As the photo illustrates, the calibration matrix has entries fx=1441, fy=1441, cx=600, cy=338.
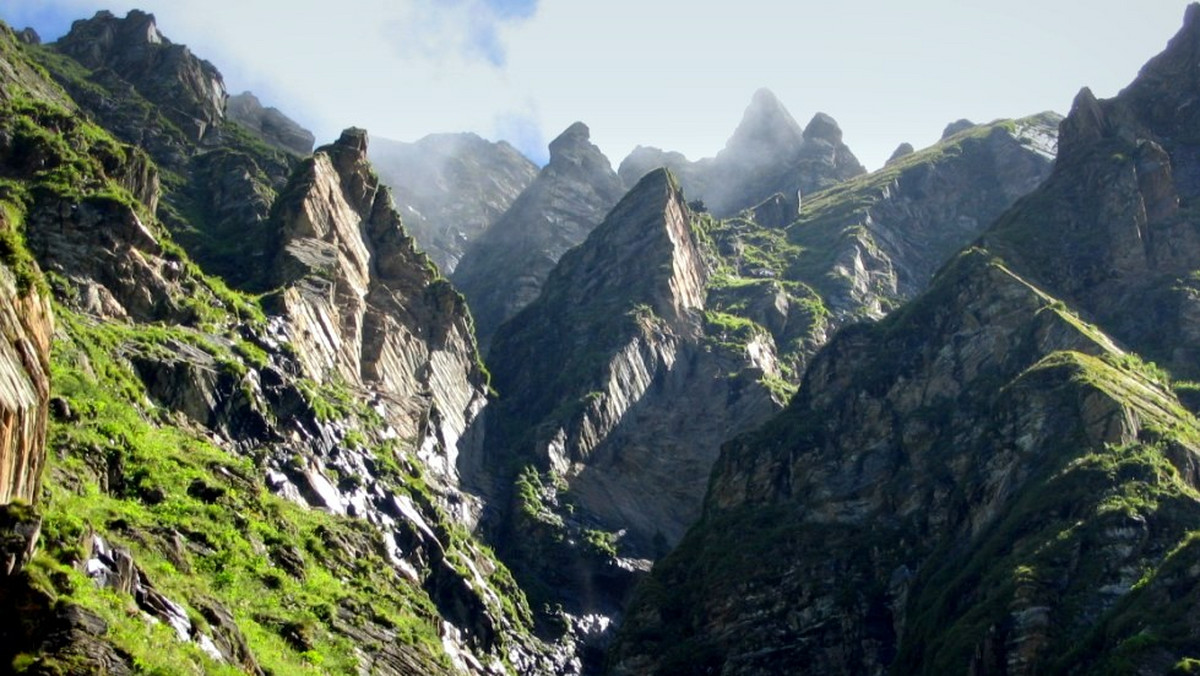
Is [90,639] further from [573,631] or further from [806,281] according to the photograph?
[806,281]

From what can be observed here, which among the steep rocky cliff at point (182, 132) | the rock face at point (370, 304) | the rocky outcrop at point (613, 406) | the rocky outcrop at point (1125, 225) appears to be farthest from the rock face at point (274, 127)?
the rocky outcrop at point (1125, 225)

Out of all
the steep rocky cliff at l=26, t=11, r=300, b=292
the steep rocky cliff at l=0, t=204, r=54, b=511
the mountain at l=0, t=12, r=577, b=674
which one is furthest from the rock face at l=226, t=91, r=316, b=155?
the steep rocky cliff at l=0, t=204, r=54, b=511

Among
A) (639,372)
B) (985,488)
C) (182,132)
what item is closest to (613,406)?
(639,372)

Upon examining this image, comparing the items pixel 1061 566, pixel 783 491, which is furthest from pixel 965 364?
pixel 1061 566

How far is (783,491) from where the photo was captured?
97625 millimetres

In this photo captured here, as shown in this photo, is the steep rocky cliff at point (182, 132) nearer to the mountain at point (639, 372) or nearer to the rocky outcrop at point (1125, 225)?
the mountain at point (639, 372)

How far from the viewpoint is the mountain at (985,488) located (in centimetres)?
6762

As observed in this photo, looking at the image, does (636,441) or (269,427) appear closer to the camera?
(269,427)

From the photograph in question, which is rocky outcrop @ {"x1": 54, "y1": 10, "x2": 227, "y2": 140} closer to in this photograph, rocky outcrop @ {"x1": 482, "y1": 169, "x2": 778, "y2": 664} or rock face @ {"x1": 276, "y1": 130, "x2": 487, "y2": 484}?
rock face @ {"x1": 276, "y1": 130, "x2": 487, "y2": 484}

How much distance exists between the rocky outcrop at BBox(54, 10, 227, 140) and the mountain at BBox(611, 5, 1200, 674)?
7133 cm

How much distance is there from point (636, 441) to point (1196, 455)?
2242 inches

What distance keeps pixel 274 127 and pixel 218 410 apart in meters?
114

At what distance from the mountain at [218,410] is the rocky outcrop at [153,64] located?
0.60 metres

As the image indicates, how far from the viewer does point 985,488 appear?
83.0 metres
